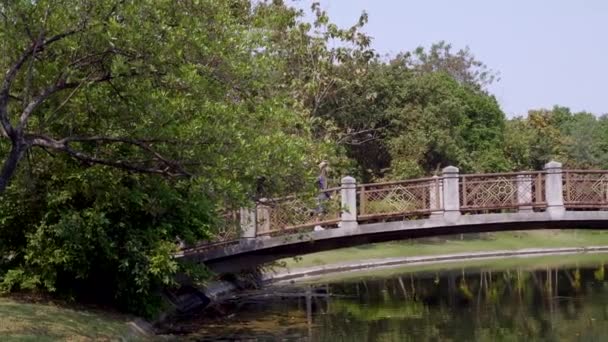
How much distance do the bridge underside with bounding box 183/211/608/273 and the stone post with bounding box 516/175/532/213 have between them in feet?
0.65

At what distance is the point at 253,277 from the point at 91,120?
579 inches

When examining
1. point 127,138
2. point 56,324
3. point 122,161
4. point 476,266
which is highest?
point 127,138

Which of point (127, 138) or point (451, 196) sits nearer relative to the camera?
point (127, 138)

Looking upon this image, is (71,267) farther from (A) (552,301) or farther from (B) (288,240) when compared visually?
(A) (552,301)

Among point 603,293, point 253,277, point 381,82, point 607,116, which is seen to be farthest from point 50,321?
point 607,116

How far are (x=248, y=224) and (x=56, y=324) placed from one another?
8.17 meters

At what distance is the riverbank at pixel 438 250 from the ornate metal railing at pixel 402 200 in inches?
348

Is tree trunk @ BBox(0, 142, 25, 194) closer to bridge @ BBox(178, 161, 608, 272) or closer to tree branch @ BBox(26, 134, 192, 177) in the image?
tree branch @ BBox(26, 134, 192, 177)

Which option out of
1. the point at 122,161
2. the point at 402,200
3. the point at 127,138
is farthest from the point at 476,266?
the point at 127,138

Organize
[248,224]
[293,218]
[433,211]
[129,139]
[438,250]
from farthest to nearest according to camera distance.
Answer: [438,250] < [433,211] < [293,218] < [248,224] < [129,139]

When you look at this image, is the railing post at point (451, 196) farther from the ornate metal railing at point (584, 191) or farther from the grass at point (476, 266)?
the grass at point (476, 266)

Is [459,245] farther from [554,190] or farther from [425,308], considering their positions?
[554,190]

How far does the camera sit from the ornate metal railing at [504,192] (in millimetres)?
22453

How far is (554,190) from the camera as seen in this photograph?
73.3 ft
